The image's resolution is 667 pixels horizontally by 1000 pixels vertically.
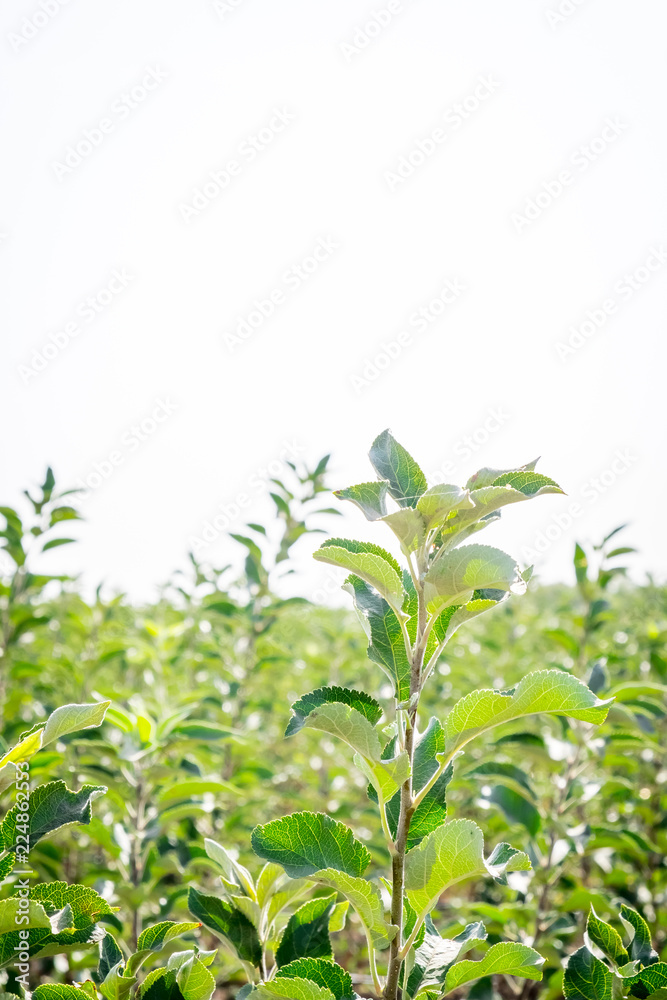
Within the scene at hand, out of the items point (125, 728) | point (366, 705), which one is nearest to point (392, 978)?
point (366, 705)

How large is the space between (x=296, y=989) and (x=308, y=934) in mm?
374

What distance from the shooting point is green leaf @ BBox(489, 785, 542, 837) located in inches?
111

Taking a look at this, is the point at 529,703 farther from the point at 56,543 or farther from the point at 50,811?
the point at 56,543

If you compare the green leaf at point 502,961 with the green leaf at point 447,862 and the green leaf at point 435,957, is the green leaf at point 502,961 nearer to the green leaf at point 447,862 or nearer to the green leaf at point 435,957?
the green leaf at point 435,957

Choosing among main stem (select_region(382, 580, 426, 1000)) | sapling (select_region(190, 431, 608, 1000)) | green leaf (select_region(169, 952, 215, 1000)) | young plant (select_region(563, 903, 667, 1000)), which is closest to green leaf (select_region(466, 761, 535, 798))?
young plant (select_region(563, 903, 667, 1000))

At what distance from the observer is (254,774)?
376cm

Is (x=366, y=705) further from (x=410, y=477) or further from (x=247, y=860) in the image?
(x=247, y=860)

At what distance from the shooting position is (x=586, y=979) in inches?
57.2

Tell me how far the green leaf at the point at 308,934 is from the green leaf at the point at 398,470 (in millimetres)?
949

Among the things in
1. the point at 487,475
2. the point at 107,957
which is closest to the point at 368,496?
the point at 487,475

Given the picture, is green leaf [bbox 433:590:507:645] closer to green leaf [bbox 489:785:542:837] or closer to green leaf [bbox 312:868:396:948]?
green leaf [bbox 312:868:396:948]

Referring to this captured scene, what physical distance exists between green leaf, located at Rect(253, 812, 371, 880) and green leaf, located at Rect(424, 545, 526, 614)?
522 mm

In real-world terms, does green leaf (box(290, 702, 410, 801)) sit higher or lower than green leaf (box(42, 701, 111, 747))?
lower

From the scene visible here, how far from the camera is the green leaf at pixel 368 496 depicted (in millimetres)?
1291
